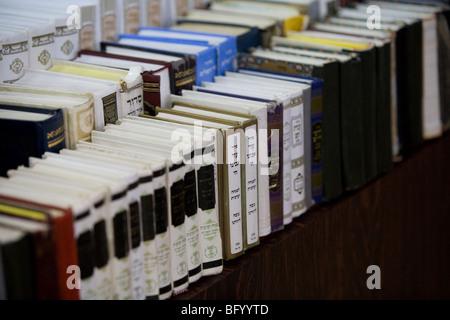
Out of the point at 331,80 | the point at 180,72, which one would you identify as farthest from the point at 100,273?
the point at 331,80

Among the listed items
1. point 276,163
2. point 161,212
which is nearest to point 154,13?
point 276,163

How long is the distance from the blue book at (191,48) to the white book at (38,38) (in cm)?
24

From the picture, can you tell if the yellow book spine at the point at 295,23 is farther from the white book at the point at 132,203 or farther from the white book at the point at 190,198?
the white book at the point at 132,203

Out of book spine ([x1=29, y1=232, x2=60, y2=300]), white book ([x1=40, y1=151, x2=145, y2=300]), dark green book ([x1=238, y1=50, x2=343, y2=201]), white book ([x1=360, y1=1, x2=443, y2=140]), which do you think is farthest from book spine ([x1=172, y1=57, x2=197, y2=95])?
white book ([x1=360, y1=1, x2=443, y2=140])

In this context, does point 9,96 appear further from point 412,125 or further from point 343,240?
point 412,125

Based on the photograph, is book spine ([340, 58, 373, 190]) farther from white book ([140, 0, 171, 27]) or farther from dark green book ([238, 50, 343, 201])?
white book ([140, 0, 171, 27])

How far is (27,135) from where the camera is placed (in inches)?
54.8

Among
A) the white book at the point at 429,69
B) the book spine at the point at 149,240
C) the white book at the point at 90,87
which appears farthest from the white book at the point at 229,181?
the white book at the point at 429,69

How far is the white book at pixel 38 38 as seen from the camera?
1.66m

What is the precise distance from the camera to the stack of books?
4.11 feet

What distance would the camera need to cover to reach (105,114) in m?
1.56

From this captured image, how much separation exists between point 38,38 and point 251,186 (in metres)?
0.61

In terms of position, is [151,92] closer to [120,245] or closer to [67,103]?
[67,103]
